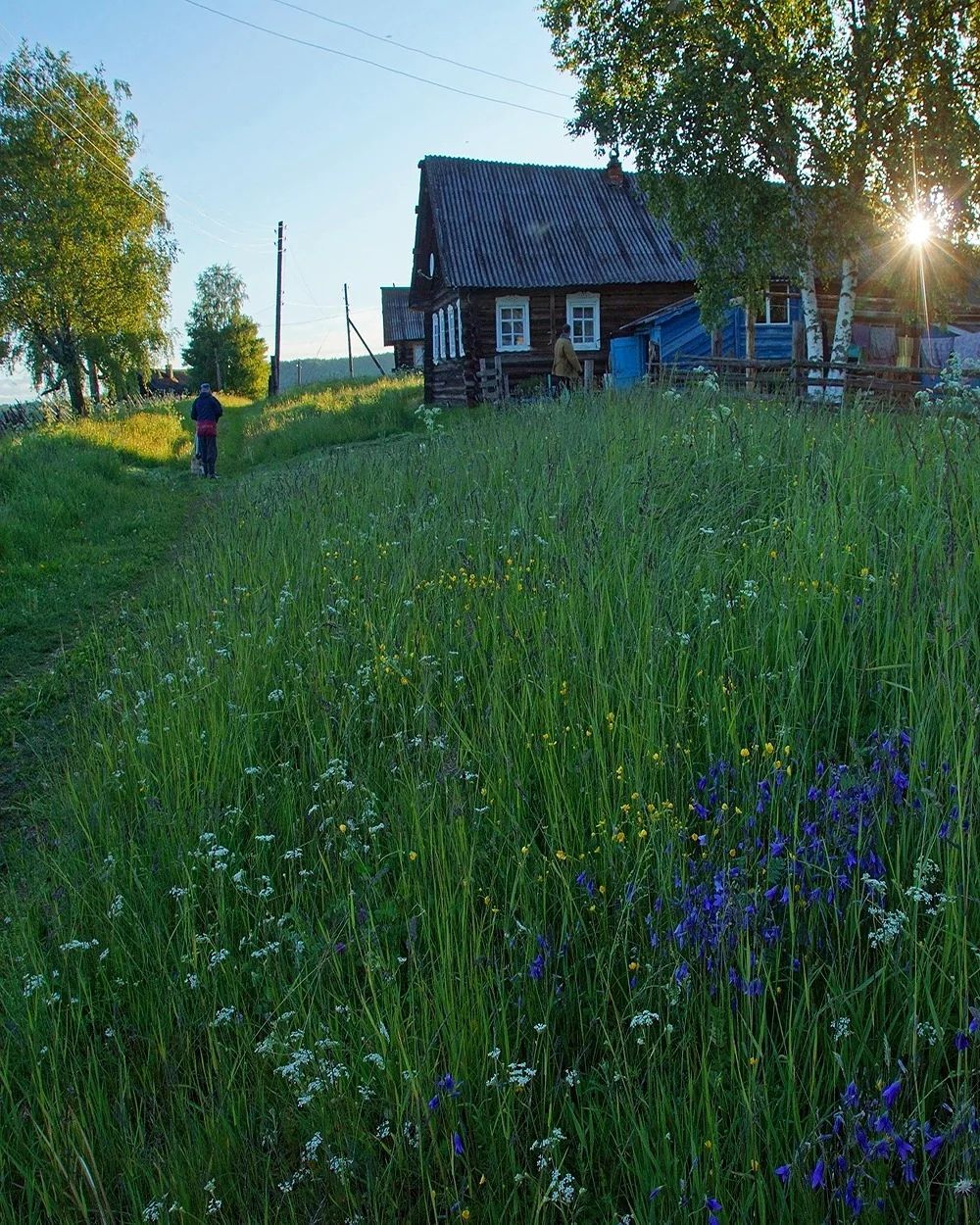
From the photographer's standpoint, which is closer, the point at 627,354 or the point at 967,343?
the point at 967,343

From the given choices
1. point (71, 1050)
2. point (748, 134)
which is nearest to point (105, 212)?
point (748, 134)

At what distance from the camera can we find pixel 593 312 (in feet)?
90.9

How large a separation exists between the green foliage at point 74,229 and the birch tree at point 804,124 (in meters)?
24.6

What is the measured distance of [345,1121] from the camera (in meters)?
1.89

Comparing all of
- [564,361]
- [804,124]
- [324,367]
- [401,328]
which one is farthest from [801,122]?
[324,367]

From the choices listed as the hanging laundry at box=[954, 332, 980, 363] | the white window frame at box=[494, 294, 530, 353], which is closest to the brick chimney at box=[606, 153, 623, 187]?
the white window frame at box=[494, 294, 530, 353]

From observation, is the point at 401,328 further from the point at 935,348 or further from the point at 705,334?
the point at 935,348

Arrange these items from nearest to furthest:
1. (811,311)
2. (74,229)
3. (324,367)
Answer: (811,311) → (74,229) → (324,367)

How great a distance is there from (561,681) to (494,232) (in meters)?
26.9

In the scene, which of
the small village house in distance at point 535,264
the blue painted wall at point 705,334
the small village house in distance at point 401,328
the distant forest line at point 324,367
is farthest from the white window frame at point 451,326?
the distant forest line at point 324,367

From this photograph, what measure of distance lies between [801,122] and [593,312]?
1266cm

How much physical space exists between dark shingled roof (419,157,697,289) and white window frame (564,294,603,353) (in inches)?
31.3

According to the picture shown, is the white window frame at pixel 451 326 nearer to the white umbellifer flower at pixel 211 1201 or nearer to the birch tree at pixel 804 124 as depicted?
the birch tree at pixel 804 124

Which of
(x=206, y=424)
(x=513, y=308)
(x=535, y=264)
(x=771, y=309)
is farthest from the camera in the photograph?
(x=513, y=308)
